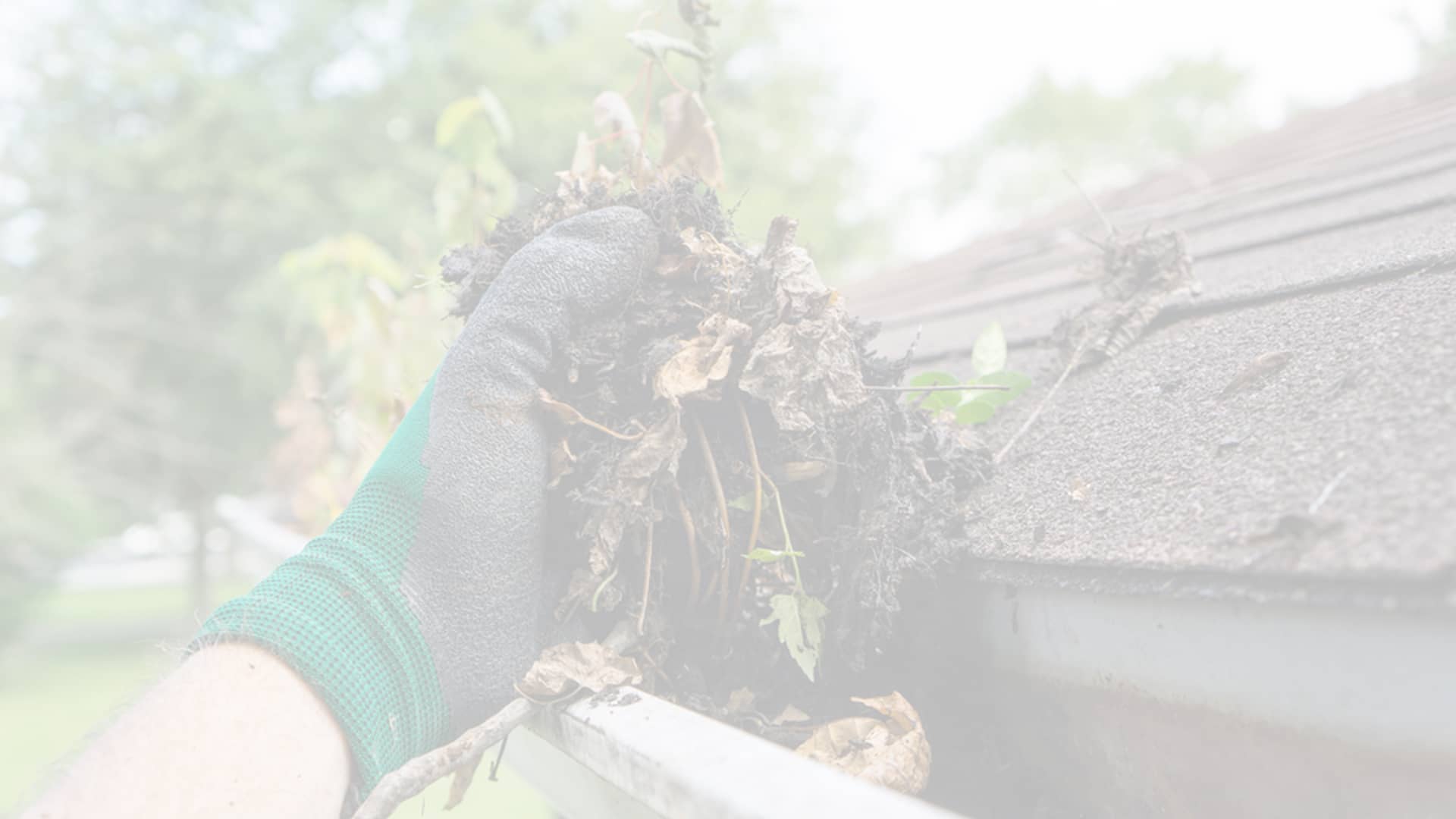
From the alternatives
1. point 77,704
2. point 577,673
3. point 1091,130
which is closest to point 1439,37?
point 577,673

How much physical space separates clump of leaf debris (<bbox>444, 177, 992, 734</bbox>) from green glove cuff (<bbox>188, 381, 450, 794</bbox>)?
0.50ft

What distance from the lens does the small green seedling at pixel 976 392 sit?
1.12m

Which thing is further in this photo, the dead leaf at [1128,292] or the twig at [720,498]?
the dead leaf at [1128,292]

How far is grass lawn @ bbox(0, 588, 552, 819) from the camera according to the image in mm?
5406

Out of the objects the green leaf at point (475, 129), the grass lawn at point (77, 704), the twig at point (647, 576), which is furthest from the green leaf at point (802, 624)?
the green leaf at point (475, 129)

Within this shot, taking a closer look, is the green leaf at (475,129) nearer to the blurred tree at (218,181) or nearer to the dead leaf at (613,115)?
the dead leaf at (613,115)

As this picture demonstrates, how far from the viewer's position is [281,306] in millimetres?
10930

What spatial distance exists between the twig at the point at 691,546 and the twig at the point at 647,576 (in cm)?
4

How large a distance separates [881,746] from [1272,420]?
44 centimetres

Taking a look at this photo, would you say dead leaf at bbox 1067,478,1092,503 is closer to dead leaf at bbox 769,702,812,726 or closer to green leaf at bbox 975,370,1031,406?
green leaf at bbox 975,370,1031,406

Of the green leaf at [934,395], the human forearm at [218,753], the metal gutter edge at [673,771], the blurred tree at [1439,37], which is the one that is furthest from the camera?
the blurred tree at [1439,37]

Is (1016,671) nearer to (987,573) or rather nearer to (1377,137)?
(987,573)

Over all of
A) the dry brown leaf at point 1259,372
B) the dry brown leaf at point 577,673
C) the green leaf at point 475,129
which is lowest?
the dry brown leaf at point 577,673

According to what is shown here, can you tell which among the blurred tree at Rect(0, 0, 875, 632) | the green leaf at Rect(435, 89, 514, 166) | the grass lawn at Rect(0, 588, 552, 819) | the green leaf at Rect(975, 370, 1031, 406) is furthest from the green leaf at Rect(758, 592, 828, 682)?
the blurred tree at Rect(0, 0, 875, 632)
